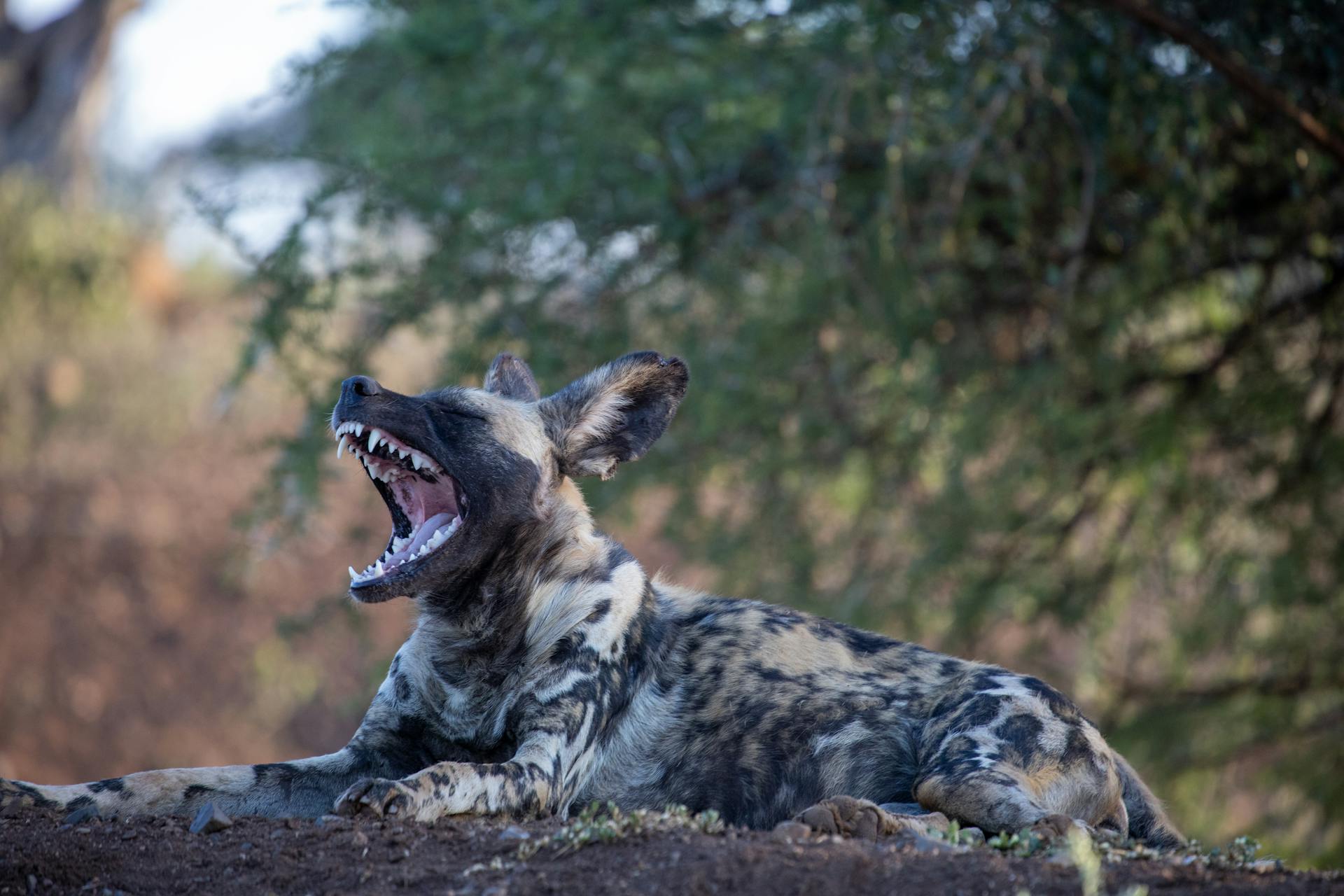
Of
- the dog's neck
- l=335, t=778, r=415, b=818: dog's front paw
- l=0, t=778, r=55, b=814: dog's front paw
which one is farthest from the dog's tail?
l=0, t=778, r=55, b=814: dog's front paw

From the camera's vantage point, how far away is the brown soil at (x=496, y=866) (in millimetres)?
3162

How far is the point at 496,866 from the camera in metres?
3.38

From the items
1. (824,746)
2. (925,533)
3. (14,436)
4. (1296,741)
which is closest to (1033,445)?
(925,533)

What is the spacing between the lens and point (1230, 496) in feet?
28.2

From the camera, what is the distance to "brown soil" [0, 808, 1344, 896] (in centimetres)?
316

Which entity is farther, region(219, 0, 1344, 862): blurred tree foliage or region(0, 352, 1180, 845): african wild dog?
region(219, 0, 1344, 862): blurred tree foliage

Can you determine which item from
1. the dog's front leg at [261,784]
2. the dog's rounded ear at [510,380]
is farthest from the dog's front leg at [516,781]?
the dog's rounded ear at [510,380]

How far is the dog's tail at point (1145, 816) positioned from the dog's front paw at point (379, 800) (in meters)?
2.30

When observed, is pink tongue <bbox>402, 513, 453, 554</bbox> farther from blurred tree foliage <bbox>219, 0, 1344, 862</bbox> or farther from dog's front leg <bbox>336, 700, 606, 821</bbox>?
blurred tree foliage <bbox>219, 0, 1344, 862</bbox>

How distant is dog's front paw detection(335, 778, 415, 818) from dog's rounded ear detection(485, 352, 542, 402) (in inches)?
68.4

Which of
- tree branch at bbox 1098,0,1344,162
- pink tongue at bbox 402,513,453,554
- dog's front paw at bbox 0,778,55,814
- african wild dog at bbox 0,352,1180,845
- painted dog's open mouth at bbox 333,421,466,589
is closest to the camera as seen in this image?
dog's front paw at bbox 0,778,55,814

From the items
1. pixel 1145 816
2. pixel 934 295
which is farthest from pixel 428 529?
pixel 934 295

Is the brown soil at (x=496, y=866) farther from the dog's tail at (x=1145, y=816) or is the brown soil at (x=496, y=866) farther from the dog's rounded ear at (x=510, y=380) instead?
the dog's rounded ear at (x=510, y=380)

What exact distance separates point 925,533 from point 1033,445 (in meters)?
0.84
